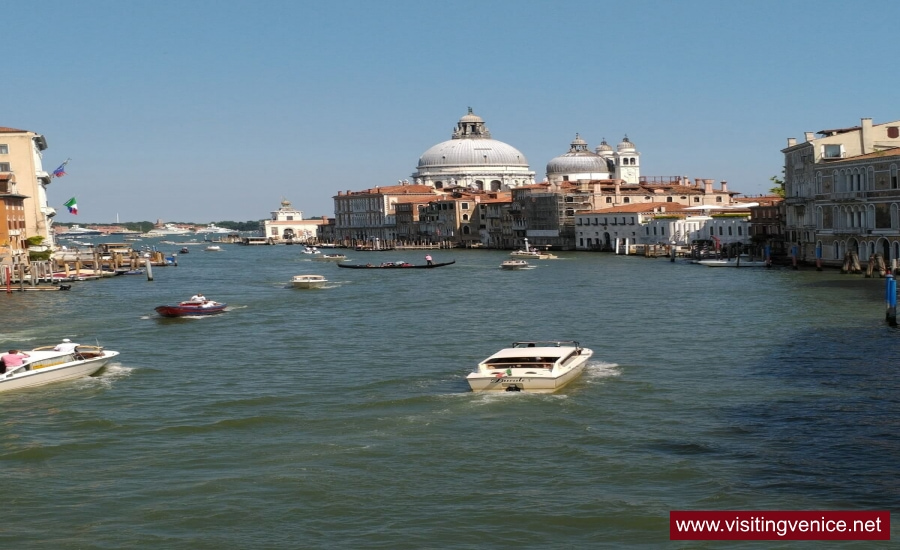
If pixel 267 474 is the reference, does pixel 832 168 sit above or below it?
above

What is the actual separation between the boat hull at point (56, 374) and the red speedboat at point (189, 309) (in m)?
11.2

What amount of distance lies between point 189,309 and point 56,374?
1338 cm

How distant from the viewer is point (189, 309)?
34.9m

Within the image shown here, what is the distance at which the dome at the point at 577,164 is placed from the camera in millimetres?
130875

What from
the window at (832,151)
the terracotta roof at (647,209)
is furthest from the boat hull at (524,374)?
the terracotta roof at (647,209)

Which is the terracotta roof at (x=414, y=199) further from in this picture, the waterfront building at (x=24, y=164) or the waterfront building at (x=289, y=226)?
the waterfront building at (x=24, y=164)

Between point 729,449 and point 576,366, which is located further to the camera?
point 576,366

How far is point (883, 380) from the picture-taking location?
66.9 feet

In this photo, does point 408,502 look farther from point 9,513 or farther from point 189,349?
point 189,349

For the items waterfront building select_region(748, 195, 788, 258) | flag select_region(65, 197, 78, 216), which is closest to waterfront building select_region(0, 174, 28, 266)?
flag select_region(65, 197, 78, 216)

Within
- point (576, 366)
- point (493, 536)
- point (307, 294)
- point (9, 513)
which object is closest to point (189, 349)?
point (576, 366)

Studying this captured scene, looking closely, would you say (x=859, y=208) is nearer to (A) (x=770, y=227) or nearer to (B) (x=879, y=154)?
(B) (x=879, y=154)

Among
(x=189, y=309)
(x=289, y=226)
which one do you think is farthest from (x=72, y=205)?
(x=289, y=226)

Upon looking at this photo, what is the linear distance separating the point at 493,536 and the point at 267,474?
364cm
